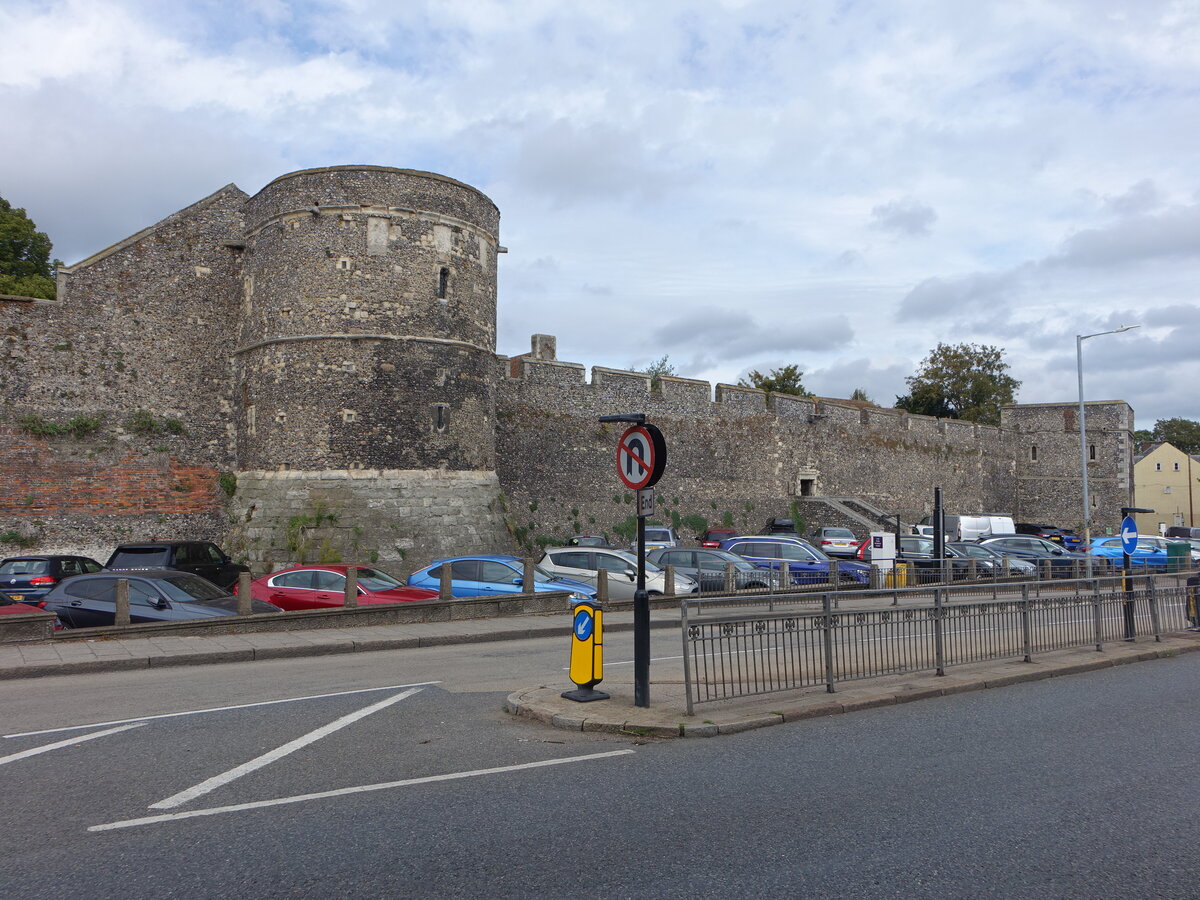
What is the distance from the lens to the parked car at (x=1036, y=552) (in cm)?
2794

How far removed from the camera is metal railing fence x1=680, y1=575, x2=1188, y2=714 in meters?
9.04

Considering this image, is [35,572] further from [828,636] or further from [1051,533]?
[1051,533]

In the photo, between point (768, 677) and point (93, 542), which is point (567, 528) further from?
point (768, 677)

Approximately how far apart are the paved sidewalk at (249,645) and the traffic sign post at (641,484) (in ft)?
22.0

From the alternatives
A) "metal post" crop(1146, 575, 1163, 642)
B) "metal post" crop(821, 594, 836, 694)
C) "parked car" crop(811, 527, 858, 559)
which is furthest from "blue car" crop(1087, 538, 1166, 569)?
"metal post" crop(821, 594, 836, 694)

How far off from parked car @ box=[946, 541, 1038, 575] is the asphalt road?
56.0ft

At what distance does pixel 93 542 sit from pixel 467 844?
75.1 feet

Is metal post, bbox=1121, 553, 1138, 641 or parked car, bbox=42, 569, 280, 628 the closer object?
metal post, bbox=1121, 553, 1138, 641

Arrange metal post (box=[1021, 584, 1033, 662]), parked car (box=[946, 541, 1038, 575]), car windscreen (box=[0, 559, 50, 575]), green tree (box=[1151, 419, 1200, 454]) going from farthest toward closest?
green tree (box=[1151, 419, 1200, 454]) < parked car (box=[946, 541, 1038, 575]) < car windscreen (box=[0, 559, 50, 575]) < metal post (box=[1021, 584, 1033, 662])

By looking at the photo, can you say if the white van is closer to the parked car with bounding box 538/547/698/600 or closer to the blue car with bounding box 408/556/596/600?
the parked car with bounding box 538/547/698/600

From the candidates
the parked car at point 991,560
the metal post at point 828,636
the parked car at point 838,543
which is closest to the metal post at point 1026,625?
the metal post at point 828,636

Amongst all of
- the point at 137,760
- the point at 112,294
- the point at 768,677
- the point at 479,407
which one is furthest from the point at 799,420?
the point at 137,760

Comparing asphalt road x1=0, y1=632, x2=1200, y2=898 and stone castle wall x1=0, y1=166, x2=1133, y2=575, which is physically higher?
stone castle wall x1=0, y1=166, x2=1133, y2=575

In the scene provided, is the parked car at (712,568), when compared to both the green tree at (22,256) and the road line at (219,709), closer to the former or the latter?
the road line at (219,709)
